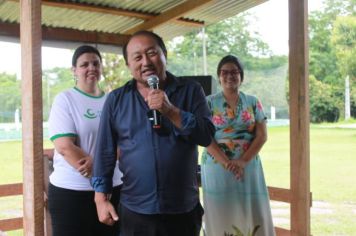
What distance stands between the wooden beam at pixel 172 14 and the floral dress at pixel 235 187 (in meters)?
1.17

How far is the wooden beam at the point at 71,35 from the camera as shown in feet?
12.9

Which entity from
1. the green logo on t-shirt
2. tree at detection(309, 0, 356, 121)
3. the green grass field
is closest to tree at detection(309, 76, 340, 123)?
tree at detection(309, 0, 356, 121)

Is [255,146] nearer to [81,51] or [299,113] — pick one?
[299,113]

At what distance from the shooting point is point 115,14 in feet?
13.2

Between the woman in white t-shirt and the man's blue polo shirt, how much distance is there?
0.40m

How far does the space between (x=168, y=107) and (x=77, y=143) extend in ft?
2.84

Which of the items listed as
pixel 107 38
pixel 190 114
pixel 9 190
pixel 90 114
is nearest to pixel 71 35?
pixel 107 38

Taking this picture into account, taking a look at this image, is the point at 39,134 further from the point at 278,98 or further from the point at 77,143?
the point at 278,98

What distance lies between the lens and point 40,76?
1.95 m

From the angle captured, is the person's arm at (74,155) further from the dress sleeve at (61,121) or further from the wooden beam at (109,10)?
the wooden beam at (109,10)

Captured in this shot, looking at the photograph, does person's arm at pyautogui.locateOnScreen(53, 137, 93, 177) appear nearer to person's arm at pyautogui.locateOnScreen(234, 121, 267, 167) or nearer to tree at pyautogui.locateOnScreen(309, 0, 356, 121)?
person's arm at pyautogui.locateOnScreen(234, 121, 267, 167)

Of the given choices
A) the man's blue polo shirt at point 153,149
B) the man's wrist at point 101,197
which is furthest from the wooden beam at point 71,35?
the man's wrist at point 101,197

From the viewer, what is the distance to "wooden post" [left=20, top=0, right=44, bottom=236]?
193 centimetres

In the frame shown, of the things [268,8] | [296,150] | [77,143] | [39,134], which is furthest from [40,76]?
[268,8]
